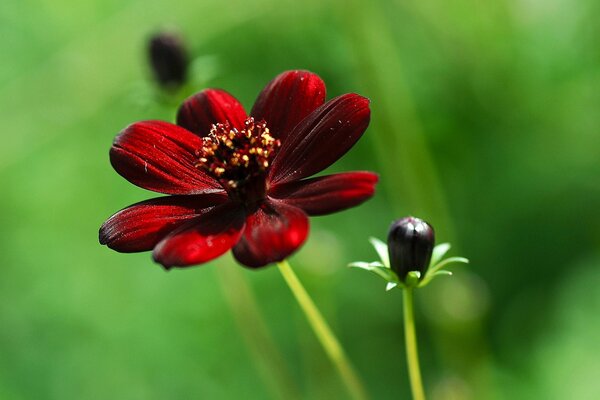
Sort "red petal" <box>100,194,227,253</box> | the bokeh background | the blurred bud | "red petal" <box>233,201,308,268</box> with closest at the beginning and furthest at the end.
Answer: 1. "red petal" <box>233,201,308,268</box>
2. "red petal" <box>100,194,227,253</box>
3. the blurred bud
4. the bokeh background

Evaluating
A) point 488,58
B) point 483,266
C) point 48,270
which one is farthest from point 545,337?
point 48,270

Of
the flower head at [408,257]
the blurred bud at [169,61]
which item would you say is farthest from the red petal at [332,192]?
the blurred bud at [169,61]

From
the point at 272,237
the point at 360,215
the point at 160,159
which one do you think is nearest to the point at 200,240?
the point at 272,237

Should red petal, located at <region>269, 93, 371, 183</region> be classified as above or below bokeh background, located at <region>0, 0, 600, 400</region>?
above

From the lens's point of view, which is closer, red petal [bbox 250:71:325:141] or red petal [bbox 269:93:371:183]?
red petal [bbox 269:93:371:183]

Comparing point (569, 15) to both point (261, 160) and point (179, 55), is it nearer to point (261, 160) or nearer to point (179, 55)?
point (179, 55)

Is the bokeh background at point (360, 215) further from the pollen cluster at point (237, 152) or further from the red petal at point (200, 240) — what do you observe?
the red petal at point (200, 240)

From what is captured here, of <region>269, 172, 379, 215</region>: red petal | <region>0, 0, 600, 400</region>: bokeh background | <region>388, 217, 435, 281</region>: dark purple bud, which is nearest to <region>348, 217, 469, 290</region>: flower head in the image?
<region>388, 217, 435, 281</region>: dark purple bud

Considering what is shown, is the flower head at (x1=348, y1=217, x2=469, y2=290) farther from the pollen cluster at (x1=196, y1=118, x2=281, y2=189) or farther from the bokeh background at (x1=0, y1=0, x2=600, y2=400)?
the bokeh background at (x1=0, y1=0, x2=600, y2=400)
